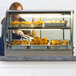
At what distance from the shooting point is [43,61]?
8.71ft

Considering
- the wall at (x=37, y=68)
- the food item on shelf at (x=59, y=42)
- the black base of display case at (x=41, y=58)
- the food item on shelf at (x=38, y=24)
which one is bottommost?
the wall at (x=37, y=68)

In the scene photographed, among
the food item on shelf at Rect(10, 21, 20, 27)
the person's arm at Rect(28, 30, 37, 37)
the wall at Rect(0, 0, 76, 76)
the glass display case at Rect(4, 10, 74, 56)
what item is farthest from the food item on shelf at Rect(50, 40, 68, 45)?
the wall at Rect(0, 0, 76, 76)

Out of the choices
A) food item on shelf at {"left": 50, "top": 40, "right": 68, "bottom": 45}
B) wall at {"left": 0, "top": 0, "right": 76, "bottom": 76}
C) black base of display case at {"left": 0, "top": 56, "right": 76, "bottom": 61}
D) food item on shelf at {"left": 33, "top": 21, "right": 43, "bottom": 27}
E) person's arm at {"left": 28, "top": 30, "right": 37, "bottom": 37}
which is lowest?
wall at {"left": 0, "top": 0, "right": 76, "bottom": 76}

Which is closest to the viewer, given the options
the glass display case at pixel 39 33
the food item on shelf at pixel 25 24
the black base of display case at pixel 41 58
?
the black base of display case at pixel 41 58

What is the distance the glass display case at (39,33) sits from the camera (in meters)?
3.42

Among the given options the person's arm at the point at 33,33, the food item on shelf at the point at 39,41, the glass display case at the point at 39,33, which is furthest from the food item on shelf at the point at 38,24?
the food item on shelf at the point at 39,41

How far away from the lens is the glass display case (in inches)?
134

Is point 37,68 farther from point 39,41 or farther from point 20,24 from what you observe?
point 20,24

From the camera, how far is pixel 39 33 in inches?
141

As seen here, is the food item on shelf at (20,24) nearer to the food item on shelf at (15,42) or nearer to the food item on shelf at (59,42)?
the food item on shelf at (15,42)

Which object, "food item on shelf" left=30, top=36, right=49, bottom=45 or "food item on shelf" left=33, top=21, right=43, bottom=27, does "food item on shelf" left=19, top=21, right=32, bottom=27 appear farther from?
"food item on shelf" left=30, top=36, right=49, bottom=45

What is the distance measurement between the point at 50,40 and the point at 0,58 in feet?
3.66

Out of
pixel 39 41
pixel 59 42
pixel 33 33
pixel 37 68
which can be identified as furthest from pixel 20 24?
pixel 37 68

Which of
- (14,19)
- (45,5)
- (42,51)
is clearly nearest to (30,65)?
(42,51)
